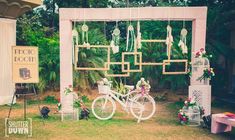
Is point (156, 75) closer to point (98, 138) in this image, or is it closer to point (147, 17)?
point (147, 17)

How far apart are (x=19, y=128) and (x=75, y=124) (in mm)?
1597

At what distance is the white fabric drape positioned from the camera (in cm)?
988

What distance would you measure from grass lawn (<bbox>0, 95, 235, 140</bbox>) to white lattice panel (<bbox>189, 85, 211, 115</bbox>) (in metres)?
0.74

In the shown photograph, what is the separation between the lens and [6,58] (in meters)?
10.0

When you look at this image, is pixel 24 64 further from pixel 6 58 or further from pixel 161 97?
pixel 161 97

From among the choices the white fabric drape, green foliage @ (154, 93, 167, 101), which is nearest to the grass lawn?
the white fabric drape

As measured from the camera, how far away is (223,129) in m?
6.54

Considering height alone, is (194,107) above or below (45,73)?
below

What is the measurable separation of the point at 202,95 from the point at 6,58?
22.8ft

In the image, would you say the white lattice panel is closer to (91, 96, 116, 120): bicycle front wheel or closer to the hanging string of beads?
(91, 96, 116, 120): bicycle front wheel

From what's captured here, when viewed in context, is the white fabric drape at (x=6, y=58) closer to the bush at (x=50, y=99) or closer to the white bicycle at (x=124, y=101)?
the bush at (x=50, y=99)

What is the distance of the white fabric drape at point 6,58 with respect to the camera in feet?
32.4

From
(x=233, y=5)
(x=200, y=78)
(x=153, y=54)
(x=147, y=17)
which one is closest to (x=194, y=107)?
(x=200, y=78)

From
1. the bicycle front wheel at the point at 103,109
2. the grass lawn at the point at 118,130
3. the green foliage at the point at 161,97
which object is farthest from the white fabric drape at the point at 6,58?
the green foliage at the point at 161,97
